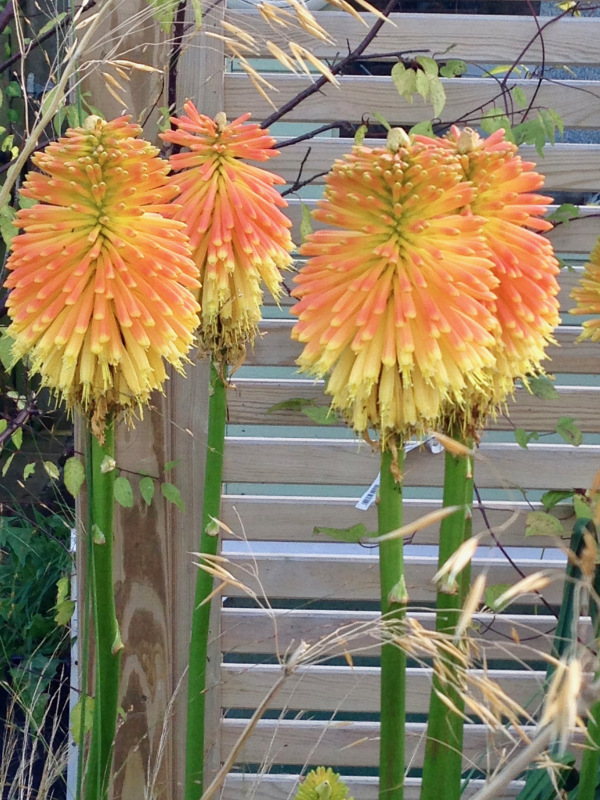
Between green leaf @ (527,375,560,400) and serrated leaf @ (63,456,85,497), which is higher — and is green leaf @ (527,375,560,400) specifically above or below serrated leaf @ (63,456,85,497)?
above

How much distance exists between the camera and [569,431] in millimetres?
1619

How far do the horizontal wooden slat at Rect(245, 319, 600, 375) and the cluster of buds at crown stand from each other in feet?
Result: 2.41

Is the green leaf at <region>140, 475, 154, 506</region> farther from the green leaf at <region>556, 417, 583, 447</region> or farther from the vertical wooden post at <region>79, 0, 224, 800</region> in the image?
the green leaf at <region>556, 417, 583, 447</region>

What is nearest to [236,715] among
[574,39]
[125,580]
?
[125,580]

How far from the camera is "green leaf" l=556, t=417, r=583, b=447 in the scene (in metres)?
1.61

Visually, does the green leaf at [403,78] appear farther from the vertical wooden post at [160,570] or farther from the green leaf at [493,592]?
the green leaf at [493,592]

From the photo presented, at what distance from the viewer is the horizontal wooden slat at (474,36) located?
5.13 ft

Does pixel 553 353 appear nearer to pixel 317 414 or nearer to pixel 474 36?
pixel 317 414

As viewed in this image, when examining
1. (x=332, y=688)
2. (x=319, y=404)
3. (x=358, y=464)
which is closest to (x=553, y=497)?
(x=358, y=464)

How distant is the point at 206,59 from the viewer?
1.59m

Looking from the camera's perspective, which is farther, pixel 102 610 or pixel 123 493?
pixel 123 493

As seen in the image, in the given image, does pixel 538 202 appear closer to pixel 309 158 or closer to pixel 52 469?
pixel 309 158

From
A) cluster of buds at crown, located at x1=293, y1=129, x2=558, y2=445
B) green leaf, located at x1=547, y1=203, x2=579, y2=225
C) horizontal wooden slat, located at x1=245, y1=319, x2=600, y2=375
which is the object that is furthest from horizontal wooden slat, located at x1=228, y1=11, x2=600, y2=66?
cluster of buds at crown, located at x1=293, y1=129, x2=558, y2=445

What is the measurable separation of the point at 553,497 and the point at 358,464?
0.38 meters
